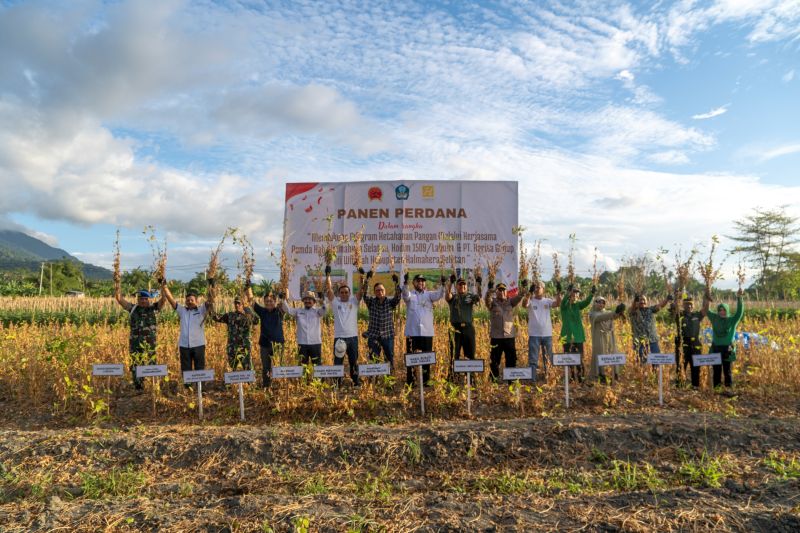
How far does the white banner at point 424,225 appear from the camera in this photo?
41.3ft

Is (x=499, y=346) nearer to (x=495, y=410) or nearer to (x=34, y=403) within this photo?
(x=495, y=410)

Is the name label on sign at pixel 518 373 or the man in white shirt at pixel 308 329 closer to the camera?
Answer: the name label on sign at pixel 518 373

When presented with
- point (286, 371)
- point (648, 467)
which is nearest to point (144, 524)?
point (286, 371)

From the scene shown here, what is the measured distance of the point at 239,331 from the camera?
7750 mm

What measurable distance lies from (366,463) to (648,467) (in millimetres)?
2602

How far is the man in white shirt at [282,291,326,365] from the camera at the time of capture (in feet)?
24.5

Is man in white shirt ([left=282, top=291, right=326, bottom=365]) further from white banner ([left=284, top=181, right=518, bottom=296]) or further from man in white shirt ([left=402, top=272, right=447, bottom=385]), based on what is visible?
white banner ([left=284, top=181, right=518, bottom=296])

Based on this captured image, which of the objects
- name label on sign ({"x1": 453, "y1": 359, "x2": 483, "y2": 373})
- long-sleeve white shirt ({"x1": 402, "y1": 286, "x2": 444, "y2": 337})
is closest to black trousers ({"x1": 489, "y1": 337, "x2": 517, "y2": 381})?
long-sleeve white shirt ({"x1": 402, "y1": 286, "x2": 444, "y2": 337})

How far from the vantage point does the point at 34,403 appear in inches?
300

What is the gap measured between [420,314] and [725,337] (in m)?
4.60

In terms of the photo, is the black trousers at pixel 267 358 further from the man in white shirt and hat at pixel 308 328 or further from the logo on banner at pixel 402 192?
the logo on banner at pixel 402 192

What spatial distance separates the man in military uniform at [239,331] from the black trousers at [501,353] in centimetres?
355

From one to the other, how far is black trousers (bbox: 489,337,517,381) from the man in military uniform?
355 centimetres

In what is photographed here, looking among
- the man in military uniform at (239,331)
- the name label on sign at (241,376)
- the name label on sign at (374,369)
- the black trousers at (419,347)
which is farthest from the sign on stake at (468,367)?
the man in military uniform at (239,331)
